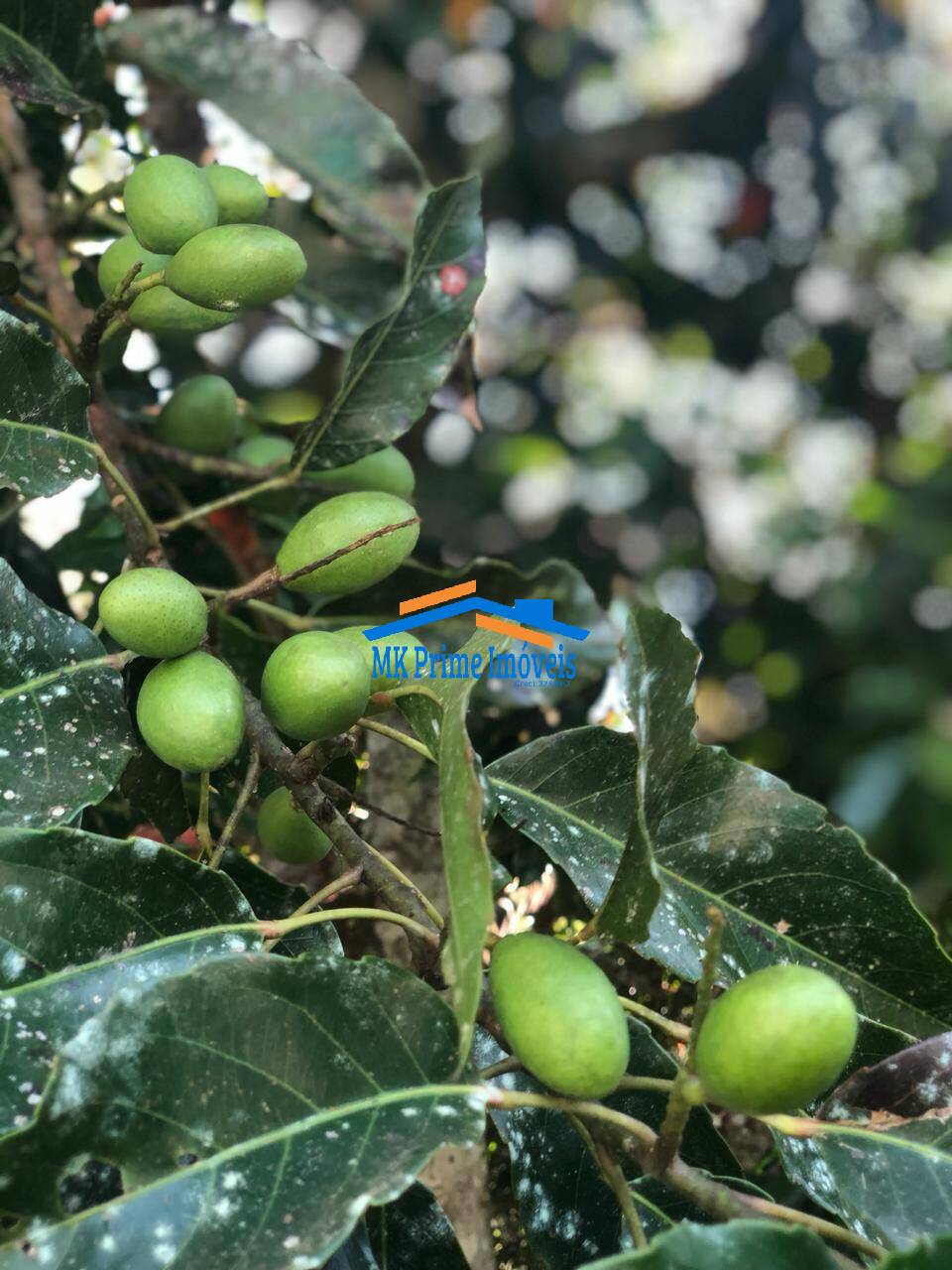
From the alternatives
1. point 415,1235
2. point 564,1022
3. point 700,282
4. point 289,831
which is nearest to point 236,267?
point 289,831

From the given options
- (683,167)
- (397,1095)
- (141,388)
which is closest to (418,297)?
(141,388)

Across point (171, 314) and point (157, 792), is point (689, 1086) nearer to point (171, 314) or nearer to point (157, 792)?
point (157, 792)

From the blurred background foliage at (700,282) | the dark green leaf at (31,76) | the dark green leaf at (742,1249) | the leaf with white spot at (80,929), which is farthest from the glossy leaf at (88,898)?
the blurred background foliage at (700,282)

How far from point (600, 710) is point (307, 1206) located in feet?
2.55

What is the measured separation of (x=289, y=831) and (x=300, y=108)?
2.59ft

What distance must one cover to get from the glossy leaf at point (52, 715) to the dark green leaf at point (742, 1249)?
393 millimetres

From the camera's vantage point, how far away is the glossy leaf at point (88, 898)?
2.09 ft

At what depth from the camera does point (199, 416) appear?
3.50 ft

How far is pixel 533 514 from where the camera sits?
7.13 feet

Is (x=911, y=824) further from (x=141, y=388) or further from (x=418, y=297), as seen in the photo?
(x=141, y=388)

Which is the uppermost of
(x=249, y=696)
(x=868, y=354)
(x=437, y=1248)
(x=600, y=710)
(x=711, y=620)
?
(x=249, y=696)

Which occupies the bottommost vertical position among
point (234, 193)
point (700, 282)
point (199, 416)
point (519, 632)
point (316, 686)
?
point (700, 282)

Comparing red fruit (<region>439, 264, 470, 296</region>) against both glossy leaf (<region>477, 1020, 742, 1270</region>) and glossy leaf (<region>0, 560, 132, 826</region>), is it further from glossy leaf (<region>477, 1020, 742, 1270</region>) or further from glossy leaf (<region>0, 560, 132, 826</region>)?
glossy leaf (<region>477, 1020, 742, 1270</region>)

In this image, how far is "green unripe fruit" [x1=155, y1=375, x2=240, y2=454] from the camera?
1.07m
